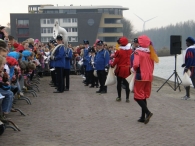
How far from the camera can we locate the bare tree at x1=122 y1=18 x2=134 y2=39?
139m

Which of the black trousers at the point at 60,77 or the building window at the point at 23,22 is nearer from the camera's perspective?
the black trousers at the point at 60,77

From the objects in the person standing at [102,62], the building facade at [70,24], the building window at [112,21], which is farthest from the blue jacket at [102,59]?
the building window at [112,21]

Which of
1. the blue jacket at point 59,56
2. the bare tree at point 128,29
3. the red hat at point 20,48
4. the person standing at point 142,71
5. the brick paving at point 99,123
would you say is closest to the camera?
the brick paving at point 99,123

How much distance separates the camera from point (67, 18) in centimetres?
11906

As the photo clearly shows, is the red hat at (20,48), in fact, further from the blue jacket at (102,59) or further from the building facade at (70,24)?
the building facade at (70,24)

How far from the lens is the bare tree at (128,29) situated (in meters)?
139

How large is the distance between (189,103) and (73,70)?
50.9 ft

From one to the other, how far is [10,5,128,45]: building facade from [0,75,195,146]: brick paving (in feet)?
330

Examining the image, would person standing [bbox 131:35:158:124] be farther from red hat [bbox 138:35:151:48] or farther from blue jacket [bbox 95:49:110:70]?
blue jacket [bbox 95:49:110:70]

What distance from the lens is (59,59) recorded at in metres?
17.0

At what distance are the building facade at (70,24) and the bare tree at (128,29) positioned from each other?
45.9 ft

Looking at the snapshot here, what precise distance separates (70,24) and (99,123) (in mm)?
109401

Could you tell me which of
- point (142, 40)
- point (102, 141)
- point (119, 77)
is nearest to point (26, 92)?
point (119, 77)

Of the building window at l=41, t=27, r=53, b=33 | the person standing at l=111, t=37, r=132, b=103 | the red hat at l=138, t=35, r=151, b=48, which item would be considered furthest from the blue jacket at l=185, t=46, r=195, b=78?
the building window at l=41, t=27, r=53, b=33
